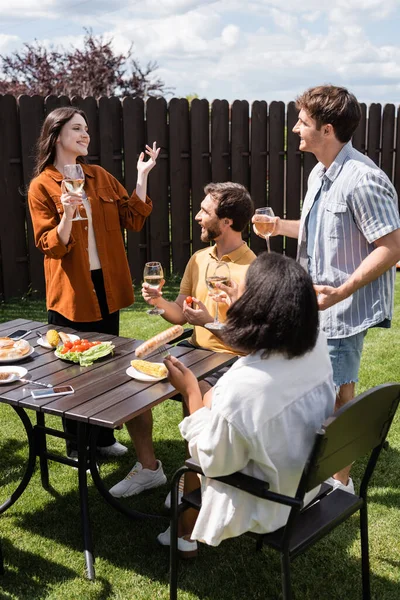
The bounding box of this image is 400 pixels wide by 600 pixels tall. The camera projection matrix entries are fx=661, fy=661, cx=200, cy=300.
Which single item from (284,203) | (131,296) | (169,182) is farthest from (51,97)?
(131,296)

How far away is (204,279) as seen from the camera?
12.1ft

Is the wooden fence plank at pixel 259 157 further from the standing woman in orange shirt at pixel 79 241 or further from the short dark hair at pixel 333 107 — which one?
the short dark hair at pixel 333 107

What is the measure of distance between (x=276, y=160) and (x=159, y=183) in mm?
1951

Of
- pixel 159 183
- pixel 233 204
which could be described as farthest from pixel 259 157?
pixel 233 204

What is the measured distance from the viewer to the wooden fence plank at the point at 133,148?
26.6ft

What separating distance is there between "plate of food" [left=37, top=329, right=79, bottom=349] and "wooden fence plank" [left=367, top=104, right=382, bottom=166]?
843 centimetres

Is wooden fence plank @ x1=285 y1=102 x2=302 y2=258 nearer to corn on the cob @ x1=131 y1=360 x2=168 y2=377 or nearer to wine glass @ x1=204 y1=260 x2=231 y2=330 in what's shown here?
wine glass @ x1=204 y1=260 x2=231 y2=330

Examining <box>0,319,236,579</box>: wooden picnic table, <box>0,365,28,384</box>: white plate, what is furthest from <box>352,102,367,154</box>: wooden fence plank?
<box>0,365,28,384</box>: white plate

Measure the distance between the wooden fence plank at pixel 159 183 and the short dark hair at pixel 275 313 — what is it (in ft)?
20.9

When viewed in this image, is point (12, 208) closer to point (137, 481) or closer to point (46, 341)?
point (46, 341)

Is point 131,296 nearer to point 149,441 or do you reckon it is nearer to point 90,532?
point 149,441

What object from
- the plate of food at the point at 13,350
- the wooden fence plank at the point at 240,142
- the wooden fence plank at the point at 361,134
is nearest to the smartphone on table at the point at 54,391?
the plate of food at the point at 13,350

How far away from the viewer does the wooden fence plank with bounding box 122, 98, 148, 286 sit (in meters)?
8.09

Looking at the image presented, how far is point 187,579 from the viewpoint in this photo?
2.87 metres
